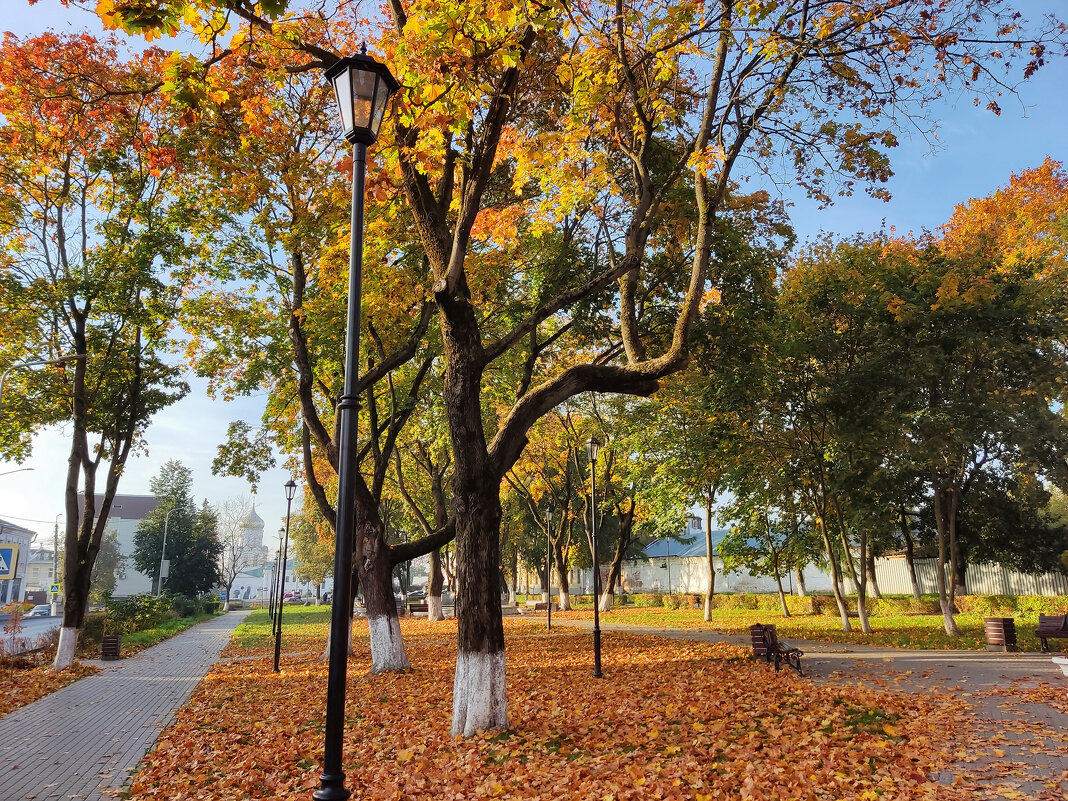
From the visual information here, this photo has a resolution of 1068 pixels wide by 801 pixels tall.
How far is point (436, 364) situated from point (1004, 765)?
52.0 feet

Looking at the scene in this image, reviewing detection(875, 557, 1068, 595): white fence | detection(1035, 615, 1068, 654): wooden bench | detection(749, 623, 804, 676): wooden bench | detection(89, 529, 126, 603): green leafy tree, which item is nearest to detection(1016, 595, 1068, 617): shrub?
detection(875, 557, 1068, 595): white fence

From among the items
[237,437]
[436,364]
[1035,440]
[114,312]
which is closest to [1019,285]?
[1035,440]

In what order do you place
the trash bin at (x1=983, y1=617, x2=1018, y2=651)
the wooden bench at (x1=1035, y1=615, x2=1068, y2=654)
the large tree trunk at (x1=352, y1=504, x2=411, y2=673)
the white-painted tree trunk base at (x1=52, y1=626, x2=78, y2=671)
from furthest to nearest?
the white-painted tree trunk base at (x1=52, y1=626, x2=78, y2=671), the trash bin at (x1=983, y1=617, x2=1018, y2=651), the large tree trunk at (x1=352, y1=504, x2=411, y2=673), the wooden bench at (x1=1035, y1=615, x2=1068, y2=654)

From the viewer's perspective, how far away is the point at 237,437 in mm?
19891

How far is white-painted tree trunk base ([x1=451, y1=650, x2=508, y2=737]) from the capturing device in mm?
8008

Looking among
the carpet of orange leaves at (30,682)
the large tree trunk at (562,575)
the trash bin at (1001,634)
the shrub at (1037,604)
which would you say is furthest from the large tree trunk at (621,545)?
the carpet of orange leaves at (30,682)

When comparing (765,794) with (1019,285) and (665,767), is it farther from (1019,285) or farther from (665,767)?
(1019,285)

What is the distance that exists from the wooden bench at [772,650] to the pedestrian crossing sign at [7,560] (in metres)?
19.7

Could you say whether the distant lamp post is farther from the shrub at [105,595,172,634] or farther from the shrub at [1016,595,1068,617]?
the shrub at [1016,595,1068,617]

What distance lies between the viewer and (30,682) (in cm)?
1384

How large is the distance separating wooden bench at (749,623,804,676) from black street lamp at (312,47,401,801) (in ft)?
32.7

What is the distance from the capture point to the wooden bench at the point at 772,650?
479 inches

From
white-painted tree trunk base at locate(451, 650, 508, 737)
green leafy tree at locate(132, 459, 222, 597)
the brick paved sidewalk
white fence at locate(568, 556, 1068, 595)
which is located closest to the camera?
the brick paved sidewalk

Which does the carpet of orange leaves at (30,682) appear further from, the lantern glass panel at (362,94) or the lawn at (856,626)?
the lawn at (856,626)
